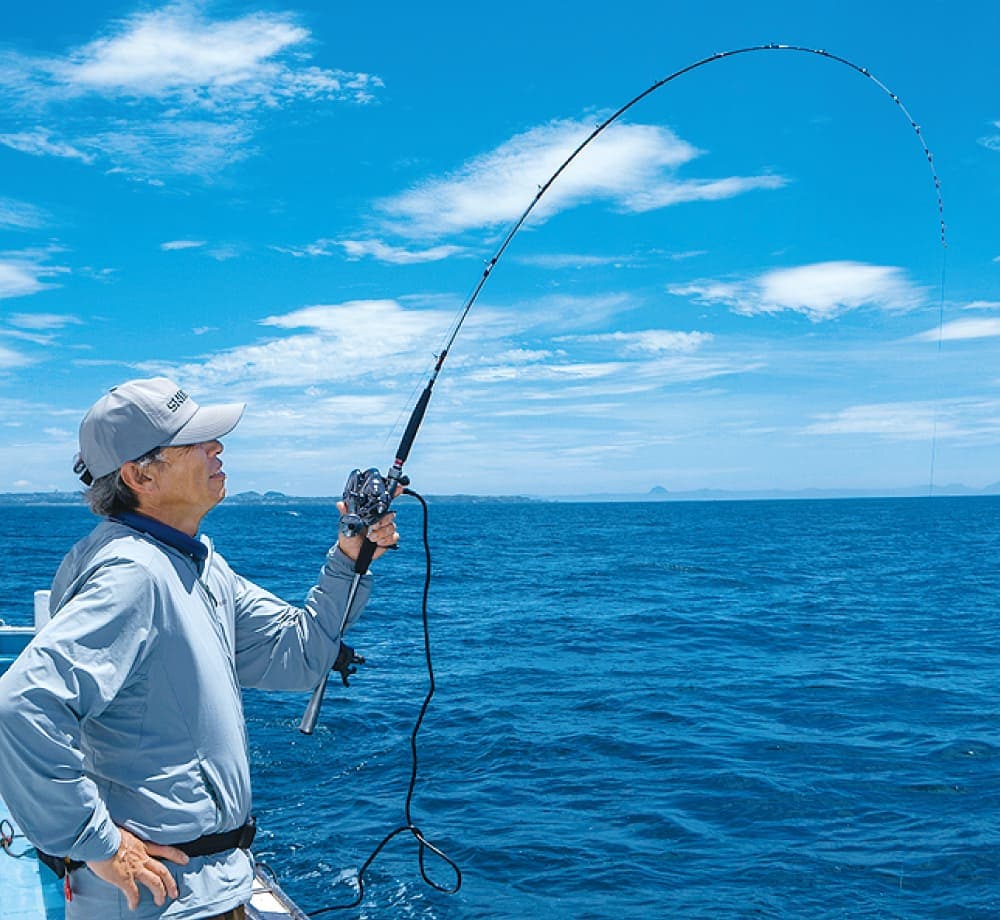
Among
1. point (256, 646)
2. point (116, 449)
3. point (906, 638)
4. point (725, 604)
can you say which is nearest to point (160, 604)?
point (116, 449)

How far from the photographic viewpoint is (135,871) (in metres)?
1.96

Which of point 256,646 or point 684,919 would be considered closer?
point 256,646

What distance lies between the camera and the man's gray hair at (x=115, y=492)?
2195 mm

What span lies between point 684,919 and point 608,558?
1494 inches

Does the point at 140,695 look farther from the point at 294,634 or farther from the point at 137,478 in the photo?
the point at 294,634

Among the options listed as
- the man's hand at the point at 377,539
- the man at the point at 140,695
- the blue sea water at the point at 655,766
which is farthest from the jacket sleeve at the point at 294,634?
the blue sea water at the point at 655,766

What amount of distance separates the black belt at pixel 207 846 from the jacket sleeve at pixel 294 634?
43 centimetres

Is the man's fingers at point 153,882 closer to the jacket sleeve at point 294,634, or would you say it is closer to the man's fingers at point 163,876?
the man's fingers at point 163,876

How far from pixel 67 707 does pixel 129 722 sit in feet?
0.68

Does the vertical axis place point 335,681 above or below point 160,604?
below

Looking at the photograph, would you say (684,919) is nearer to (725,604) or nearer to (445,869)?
(445,869)

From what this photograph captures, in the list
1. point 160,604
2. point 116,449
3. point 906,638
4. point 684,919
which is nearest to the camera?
point 160,604

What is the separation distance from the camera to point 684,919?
689 centimetres

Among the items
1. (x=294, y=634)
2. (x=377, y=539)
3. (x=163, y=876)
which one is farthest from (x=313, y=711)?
(x=163, y=876)
